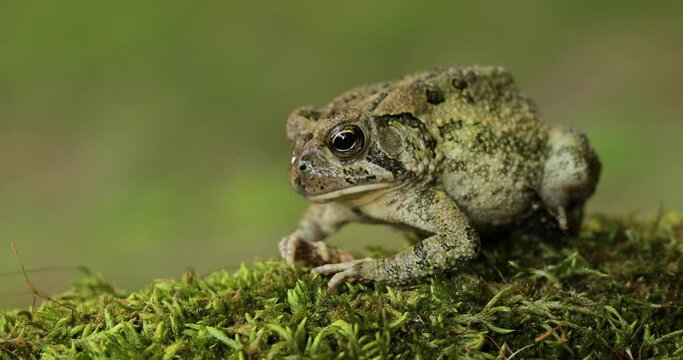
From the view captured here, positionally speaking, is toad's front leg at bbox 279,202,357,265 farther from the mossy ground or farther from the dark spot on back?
the dark spot on back

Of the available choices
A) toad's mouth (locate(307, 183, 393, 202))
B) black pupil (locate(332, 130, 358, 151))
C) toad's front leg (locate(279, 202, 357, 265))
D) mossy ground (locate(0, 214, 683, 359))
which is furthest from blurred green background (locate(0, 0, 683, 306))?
mossy ground (locate(0, 214, 683, 359))

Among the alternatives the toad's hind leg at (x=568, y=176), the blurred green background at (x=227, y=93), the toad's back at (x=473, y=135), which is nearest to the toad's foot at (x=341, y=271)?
the toad's back at (x=473, y=135)

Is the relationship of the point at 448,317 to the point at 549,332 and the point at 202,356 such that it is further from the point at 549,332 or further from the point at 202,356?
the point at 202,356

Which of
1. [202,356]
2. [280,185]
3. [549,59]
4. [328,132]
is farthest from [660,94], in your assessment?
[202,356]

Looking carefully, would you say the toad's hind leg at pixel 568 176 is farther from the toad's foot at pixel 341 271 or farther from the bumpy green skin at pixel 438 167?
the toad's foot at pixel 341 271

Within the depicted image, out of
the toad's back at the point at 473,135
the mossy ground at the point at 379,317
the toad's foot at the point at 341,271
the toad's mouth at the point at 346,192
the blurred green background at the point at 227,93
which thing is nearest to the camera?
the mossy ground at the point at 379,317

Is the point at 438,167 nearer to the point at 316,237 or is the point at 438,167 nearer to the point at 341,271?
the point at 341,271

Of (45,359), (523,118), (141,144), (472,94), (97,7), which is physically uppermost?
(97,7)

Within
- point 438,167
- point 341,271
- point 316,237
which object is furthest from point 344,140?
point 316,237
